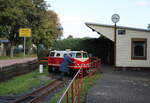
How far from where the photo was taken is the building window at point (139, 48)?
19422 millimetres

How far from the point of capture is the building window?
19.4m

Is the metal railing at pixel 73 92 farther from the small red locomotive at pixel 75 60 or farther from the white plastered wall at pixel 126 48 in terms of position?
the white plastered wall at pixel 126 48

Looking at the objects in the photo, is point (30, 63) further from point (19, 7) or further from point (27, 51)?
point (27, 51)

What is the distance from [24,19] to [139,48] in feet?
91.6

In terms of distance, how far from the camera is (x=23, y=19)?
42812 millimetres

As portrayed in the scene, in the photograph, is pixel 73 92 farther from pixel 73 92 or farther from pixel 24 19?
pixel 24 19

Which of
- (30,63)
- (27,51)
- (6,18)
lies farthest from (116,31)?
(27,51)

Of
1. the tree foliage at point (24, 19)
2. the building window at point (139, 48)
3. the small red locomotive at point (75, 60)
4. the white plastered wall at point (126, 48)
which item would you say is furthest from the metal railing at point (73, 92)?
the tree foliage at point (24, 19)

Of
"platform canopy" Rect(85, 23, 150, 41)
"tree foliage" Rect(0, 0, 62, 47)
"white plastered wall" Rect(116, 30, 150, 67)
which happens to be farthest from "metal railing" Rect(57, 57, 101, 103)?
"tree foliage" Rect(0, 0, 62, 47)

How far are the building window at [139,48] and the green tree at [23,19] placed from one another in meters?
25.9

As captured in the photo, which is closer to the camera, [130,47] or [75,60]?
[75,60]

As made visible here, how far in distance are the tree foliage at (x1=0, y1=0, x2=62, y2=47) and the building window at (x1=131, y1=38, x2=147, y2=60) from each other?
1020 inches

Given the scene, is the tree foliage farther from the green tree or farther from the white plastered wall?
the white plastered wall

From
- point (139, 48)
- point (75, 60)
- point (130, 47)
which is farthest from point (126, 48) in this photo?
point (75, 60)
